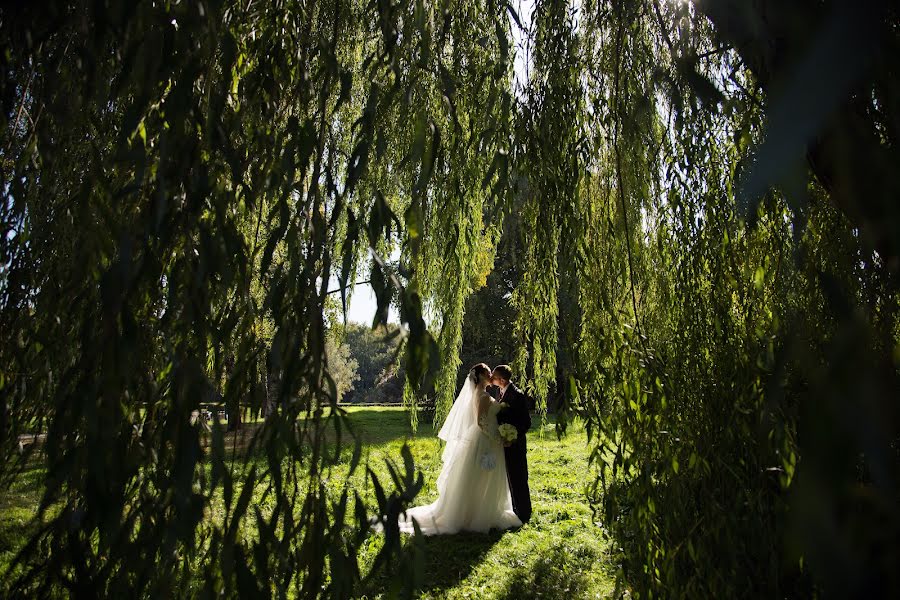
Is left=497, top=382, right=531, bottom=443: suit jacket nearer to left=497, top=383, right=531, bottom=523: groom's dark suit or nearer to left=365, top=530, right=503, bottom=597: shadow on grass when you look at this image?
left=497, top=383, right=531, bottom=523: groom's dark suit

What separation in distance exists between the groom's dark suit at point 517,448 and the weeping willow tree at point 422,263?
2538 millimetres

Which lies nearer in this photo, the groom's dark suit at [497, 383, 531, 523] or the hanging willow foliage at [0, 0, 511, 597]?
the hanging willow foliage at [0, 0, 511, 597]

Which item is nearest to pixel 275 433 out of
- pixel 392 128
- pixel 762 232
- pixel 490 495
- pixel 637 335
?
pixel 637 335

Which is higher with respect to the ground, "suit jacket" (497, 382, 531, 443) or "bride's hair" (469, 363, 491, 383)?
"bride's hair" (469, 363, 491, 383)

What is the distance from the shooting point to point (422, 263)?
289 centimetres

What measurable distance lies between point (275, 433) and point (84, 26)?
999 millimetres

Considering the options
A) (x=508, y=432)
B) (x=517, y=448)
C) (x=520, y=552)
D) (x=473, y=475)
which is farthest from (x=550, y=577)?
(x=517, y=448)

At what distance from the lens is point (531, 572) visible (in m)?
4.46

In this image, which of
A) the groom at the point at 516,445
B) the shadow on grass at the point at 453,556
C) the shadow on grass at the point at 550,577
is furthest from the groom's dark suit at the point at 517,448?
the shadow on grass at the point at 550,577

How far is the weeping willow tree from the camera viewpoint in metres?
0.63

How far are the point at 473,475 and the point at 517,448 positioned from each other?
0.53 m

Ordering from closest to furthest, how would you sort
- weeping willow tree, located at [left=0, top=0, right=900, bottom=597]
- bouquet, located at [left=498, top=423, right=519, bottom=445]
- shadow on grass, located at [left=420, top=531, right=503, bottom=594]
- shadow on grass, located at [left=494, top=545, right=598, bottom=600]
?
weeping willow tree, located at [left=0, top=0, right=900, bottom=597] < shadow on grass, located at [left=494, top=545, right=598, bottom=600] < shadow on grass, located at [left=420, top=531, right=503, bottom=594] < bouquet, located at [left=498, top=423, right=519, bottom=445]

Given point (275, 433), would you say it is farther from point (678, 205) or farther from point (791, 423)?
point (678, 205)

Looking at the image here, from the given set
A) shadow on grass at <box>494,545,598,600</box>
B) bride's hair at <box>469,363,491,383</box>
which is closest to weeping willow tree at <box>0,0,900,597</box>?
shadow on grass at <box>494,545,598,600</box>
